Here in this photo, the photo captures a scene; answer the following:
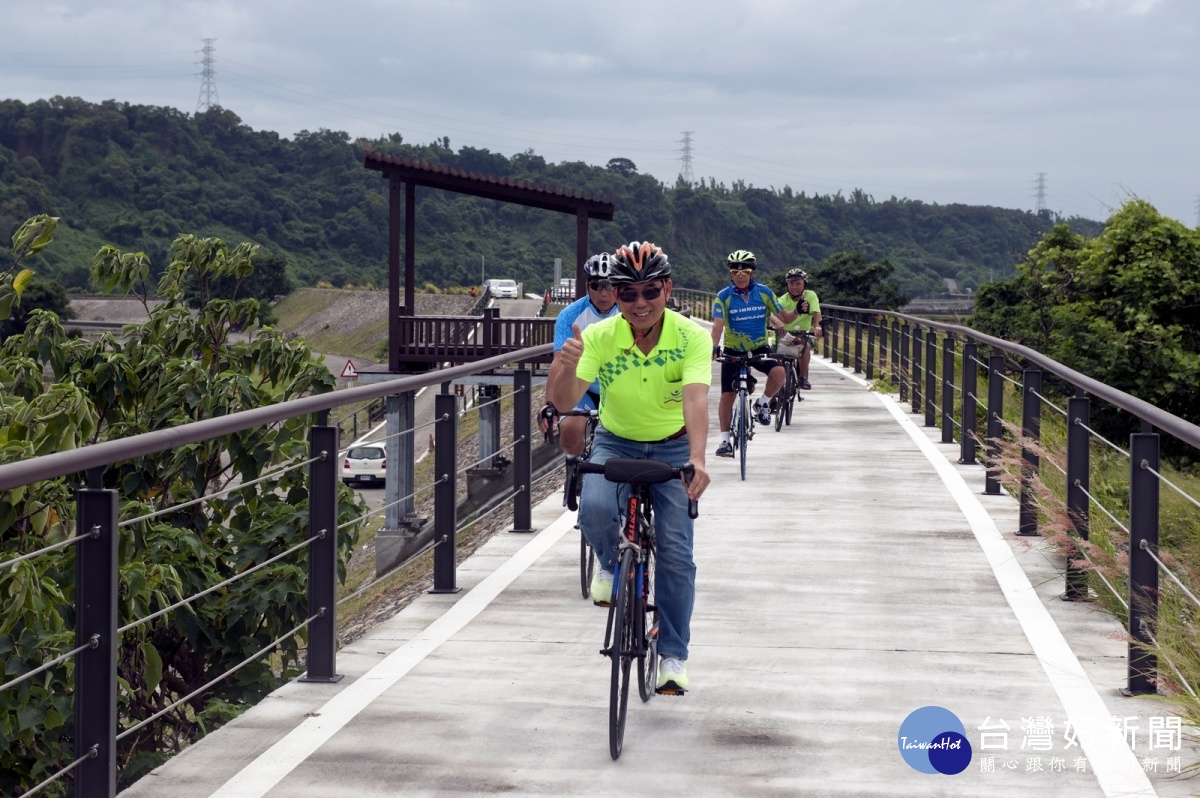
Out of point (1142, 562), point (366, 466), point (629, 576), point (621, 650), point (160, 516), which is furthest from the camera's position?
point (366, 466)

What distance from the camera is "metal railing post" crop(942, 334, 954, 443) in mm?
15492

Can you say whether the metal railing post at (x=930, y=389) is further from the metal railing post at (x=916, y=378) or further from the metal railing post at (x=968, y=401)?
the metal railing post at (x=968, y=401)

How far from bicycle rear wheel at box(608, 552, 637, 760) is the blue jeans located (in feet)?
1.16

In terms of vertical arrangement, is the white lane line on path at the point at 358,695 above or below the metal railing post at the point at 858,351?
below

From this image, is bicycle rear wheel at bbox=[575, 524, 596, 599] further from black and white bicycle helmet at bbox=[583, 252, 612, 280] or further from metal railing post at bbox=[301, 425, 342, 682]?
metal railing post at bbox=[301, 425, 342, 682]

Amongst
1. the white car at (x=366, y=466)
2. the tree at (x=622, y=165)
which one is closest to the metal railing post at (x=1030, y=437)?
the white car at (x=366, y=466)

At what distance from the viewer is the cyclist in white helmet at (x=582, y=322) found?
7183mm

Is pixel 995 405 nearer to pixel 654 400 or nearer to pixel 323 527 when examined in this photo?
pixel 654 400

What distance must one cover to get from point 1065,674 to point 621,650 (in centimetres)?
239

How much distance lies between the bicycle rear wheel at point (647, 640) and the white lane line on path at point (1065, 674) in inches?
65.1

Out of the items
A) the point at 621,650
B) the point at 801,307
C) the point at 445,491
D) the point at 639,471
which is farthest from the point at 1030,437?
the point at 801,307

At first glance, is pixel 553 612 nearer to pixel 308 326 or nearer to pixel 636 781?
pixel 636 781

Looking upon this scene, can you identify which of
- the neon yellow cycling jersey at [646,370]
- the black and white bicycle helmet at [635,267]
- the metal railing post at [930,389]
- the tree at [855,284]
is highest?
the tree at [855,284]

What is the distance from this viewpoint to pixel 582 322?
823cm
